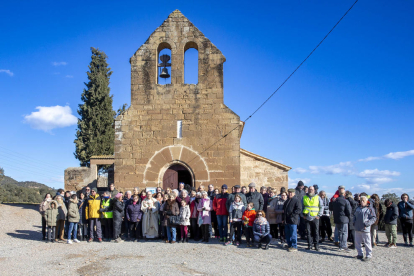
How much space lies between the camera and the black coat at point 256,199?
9688mm

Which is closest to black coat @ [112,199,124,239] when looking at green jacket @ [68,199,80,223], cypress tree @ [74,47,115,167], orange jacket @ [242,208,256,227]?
green jacket @ [68,199,80,223]

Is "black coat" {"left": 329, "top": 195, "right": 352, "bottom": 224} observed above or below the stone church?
below

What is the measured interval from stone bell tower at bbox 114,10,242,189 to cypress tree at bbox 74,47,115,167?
641 inches

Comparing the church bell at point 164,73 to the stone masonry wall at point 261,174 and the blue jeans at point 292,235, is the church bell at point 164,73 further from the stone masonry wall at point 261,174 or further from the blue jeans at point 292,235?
the blue jeans at point 292,235

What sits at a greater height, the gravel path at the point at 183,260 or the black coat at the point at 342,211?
the black coat at the point at 342,211

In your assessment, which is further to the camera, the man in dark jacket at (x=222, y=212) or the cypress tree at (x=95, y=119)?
the cypress tree at (x=95, y=119)

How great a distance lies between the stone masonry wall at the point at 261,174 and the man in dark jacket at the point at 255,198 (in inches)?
219

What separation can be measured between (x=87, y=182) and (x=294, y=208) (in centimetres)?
1335

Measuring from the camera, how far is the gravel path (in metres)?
6.62

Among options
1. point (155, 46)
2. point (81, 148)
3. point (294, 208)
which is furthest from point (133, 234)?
point (81, 148)

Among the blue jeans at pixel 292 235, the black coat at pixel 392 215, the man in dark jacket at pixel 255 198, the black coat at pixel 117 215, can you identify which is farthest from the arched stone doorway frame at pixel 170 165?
the black coat at pixel 392 215

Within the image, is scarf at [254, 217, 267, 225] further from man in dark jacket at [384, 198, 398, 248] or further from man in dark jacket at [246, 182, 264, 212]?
man in dark jacket at [384, 198, 398, 248]

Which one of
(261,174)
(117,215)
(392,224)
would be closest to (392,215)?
(392,224)

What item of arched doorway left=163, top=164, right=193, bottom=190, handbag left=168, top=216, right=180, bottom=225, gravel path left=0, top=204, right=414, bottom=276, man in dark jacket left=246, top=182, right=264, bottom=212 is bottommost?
gravel path left=0, top=204, right=414, bottom=276
